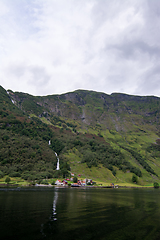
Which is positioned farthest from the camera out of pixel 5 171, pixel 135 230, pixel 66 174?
pixel 66 174

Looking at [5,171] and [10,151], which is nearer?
[5,171]

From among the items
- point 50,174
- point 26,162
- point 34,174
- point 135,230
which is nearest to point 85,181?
point 50,174

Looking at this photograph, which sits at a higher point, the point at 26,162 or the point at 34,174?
the point at 26,162

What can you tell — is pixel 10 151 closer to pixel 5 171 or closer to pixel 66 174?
pixel 5 171

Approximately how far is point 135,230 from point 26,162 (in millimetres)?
178049

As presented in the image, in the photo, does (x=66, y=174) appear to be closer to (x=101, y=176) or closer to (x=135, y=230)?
(x=101, y=176)

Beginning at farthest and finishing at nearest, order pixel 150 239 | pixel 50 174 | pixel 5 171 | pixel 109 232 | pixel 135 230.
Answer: pixel 50 174 → pixel 5 171 → pixel 135 230 → pixel 109 232 → pixel 150 239

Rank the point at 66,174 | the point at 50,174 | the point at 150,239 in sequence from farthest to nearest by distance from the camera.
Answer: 1. the point at 66,174
2. the point at 50,174
3. the point at 150,239

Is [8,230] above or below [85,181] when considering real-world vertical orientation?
above

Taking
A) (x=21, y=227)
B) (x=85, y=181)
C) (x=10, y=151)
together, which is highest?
(x=10, y=151)

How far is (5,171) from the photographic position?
512 ft

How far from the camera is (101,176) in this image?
195m

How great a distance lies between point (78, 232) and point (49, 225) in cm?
436

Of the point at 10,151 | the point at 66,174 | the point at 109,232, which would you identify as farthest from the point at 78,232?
the point at 10,151
